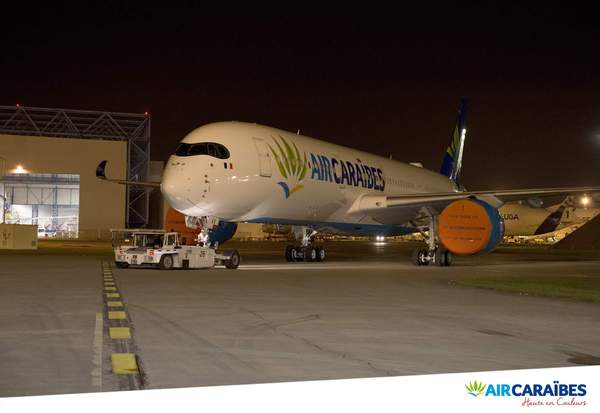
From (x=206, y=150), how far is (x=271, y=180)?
239cm

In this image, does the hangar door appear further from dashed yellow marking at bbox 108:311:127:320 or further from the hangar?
dashed yellow marking at bbox 108:311:127:320

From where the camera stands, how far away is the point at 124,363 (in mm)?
7031

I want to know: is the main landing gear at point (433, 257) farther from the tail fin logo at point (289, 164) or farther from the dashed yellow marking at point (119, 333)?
the dashed yellow marking at point (119, 333)

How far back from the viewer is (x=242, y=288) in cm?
1552

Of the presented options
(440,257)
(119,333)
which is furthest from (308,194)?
(119,333)

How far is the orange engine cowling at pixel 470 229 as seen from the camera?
84.2ft

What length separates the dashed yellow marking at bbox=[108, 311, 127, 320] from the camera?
10367mm

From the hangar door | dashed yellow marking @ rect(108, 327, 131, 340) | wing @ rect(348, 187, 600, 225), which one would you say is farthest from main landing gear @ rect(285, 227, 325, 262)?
the hangar door

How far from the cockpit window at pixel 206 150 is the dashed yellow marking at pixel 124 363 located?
15218mm

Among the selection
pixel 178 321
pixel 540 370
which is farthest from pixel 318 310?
pixel 540 370

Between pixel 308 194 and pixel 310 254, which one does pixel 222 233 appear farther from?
pixel 308 194

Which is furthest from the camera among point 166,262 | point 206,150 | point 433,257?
point 433,257
